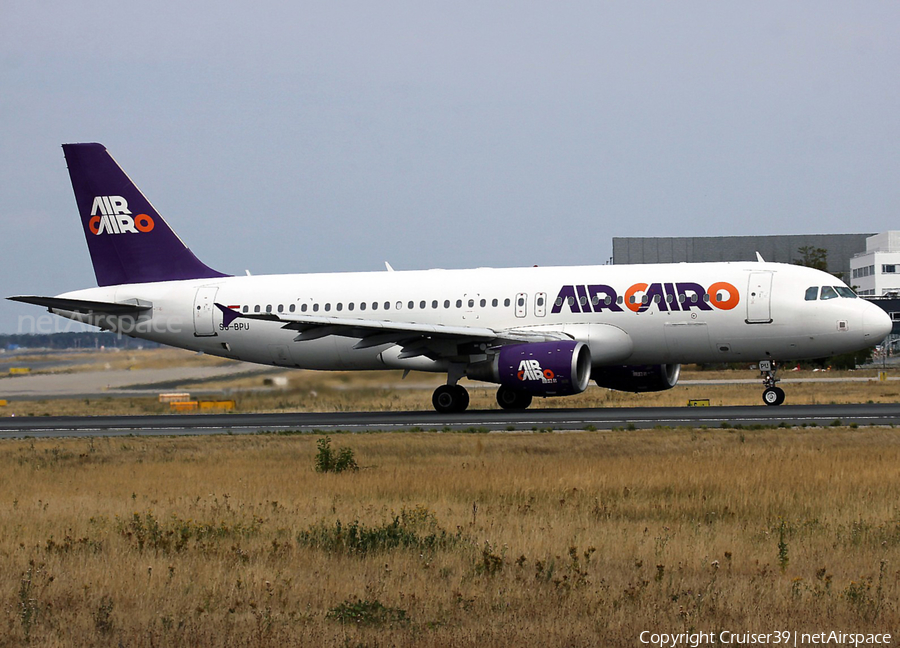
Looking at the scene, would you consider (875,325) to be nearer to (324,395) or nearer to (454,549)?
(324,395)

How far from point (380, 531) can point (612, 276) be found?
1943cm

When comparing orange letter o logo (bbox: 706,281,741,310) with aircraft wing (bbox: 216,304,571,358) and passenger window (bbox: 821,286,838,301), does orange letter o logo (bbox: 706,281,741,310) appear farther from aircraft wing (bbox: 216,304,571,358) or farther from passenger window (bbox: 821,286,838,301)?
aircraft wing (bbox: 216,304,571,358)

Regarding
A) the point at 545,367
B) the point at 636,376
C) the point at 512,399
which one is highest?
the point at 545,367

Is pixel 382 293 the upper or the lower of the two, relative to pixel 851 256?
lower

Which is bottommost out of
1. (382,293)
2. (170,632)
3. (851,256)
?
(170,632)

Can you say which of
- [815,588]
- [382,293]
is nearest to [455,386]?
[382,293]

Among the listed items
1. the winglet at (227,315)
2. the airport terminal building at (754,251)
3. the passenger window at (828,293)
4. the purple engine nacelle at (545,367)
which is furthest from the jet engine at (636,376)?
the airport terminal building at (754,251)

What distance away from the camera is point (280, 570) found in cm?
935

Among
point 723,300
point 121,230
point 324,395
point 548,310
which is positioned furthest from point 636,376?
point 121,230

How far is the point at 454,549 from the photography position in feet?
33.0

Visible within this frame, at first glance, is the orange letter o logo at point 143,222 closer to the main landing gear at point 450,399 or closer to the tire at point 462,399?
the main landing gear at point 450,399

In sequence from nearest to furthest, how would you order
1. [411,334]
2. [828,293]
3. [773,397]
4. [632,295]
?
[828,293], [411,334], [632,295], [773,397]

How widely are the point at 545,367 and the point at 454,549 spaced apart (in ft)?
54.8

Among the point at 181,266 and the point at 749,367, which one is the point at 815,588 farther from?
the point at 749,367
